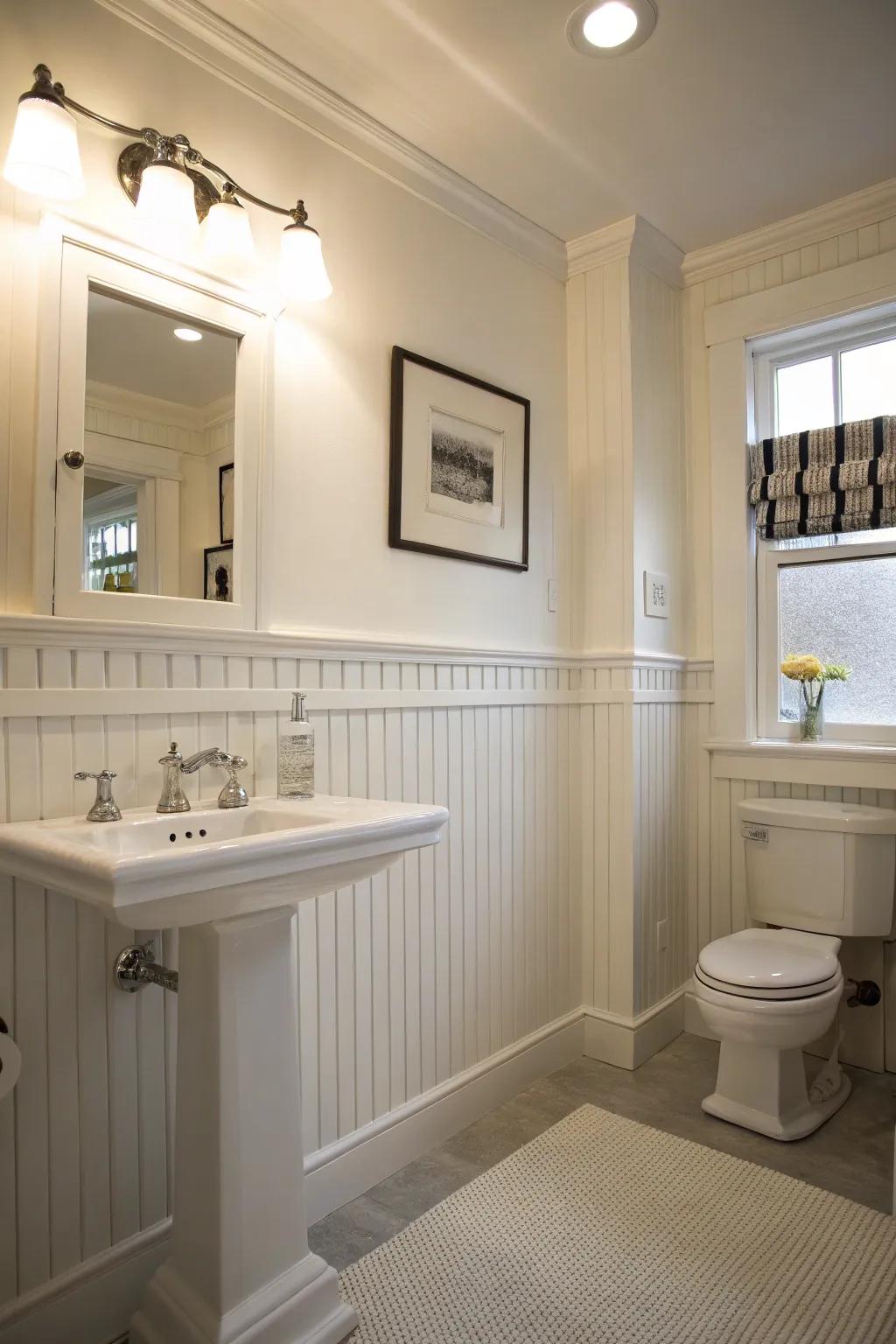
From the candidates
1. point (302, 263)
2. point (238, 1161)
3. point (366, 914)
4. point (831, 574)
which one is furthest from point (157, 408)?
point (831, 574)

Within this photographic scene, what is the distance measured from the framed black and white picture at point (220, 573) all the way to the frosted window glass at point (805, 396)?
187cm

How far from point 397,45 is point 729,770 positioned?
82.5 inches

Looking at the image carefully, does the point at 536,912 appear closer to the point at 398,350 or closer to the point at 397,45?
the point at 398,350

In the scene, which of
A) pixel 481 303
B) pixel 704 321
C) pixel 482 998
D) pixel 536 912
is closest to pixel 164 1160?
pixel 482 998

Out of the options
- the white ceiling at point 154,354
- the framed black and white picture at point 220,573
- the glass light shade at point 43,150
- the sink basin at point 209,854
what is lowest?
the sink basin at point 209,854

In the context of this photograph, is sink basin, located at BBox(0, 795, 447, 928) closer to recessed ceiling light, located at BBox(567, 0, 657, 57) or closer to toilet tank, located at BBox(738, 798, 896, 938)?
toilet tank, located at BBox(738, 798, 896, 938)

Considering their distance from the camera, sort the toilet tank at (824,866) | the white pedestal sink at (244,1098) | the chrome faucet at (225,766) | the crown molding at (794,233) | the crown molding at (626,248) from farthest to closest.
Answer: the crown molding at (626,248)
the crown molding at (794,233)
the toilet tank at (824,866)
the chrome faucet at (225,766)
the white pedestal sink at (244,1098)

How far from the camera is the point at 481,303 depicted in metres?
2.26

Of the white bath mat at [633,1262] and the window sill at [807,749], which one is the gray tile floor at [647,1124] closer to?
the white bath mat at [633,1262]

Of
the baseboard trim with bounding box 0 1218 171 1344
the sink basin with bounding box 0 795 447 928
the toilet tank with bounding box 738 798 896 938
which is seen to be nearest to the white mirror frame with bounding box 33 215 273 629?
the sink basin with bounding box 0 795 447 928

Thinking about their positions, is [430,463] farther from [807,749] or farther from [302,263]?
[807,749]

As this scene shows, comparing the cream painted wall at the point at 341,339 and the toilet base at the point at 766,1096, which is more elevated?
the cream painted wall at the point at 341,339

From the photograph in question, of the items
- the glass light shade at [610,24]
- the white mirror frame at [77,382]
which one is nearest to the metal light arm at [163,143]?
the white mirror frame at [77,382]

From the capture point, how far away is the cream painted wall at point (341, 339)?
135 centimetres
